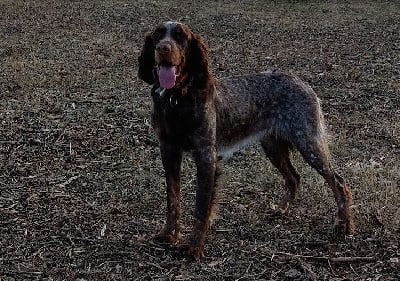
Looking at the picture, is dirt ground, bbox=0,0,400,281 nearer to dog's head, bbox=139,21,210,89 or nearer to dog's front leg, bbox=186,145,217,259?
dog's front leg, bbox=186,145,217,259

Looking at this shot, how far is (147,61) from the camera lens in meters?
4.64

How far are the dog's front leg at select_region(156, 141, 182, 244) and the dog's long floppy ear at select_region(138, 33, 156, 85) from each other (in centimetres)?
49

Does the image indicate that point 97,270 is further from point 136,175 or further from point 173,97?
point 136,175

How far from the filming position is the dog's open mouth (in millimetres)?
4262

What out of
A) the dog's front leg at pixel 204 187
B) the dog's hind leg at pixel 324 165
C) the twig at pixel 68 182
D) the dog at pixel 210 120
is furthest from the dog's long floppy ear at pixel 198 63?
the twig at pixel 68 182

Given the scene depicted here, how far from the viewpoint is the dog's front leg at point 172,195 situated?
15.3 ft

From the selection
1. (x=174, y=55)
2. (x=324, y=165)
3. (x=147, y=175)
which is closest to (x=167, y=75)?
(x=174, y=55)

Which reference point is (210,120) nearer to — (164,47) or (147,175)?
(164,47)

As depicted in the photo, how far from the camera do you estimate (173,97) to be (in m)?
4.44

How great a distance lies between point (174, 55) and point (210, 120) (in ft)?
1.88

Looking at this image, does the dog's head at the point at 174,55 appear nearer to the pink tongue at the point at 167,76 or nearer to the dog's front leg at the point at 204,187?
the pink tongue at the point at 167,76

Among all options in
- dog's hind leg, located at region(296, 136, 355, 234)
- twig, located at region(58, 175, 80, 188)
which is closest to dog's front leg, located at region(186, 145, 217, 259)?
dog's hind leg, located at region(296, 136, 355, 234)

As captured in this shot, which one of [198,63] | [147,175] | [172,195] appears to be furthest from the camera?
[147,175]

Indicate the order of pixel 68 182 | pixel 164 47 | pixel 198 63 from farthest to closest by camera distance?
pixel 68 182 < pixel 198 63 < pixel 164 47
